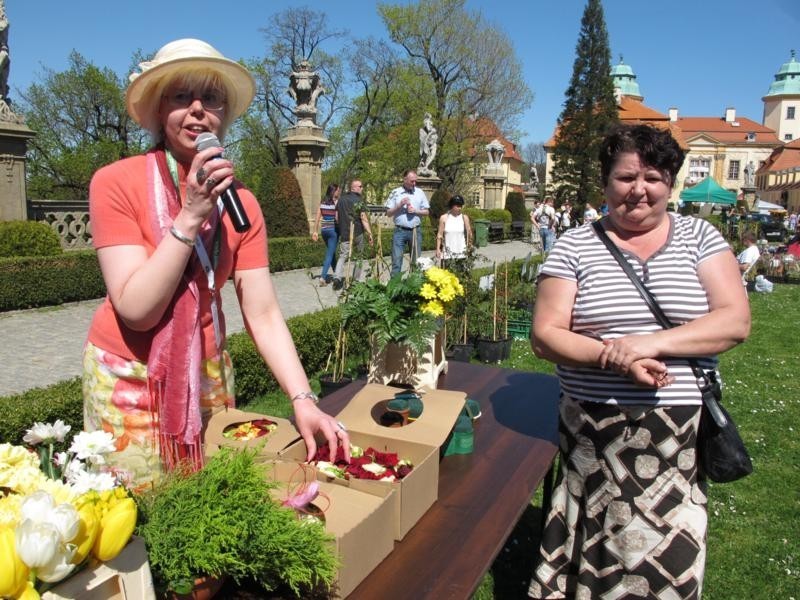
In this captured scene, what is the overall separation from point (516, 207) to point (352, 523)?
29474 millimetres

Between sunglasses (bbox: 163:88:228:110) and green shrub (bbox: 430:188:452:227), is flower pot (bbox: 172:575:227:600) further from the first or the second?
green shrub (bbox: 430:188:452:227)

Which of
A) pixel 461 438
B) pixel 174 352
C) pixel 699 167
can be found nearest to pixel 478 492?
pixel 461 438

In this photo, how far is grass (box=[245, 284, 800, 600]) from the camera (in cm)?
326

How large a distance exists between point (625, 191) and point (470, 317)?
532 cm

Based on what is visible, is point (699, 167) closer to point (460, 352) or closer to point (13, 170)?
point (13, 170)

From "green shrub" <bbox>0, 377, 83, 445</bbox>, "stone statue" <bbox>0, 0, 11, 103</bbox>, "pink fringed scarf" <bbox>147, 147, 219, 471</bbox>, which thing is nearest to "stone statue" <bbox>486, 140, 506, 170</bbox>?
"stone statue" <bbox>0, 0, 11, 103</bbox>

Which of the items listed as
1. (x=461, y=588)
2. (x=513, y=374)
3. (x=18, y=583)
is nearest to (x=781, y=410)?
(x=513, y=374)

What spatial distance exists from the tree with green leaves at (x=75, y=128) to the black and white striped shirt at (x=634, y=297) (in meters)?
26.2

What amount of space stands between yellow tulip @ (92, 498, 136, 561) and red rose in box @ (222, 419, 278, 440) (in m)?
0.79

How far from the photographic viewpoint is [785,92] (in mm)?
94750

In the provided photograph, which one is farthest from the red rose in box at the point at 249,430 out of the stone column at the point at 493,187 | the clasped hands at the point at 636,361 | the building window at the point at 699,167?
the building window at the point at 699,167

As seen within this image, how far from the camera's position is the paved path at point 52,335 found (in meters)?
6.13

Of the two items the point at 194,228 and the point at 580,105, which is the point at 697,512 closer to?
the point at 194,228

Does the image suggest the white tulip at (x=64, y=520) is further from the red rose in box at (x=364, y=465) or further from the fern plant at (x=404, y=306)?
the fern plant at (x=404, y=306)
